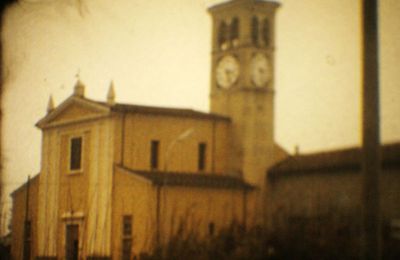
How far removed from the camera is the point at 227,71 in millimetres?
33438

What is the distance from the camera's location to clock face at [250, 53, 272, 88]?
105 feet

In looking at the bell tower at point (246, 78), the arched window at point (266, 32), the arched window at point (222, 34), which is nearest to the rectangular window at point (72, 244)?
the bell tower at point (246, 78)

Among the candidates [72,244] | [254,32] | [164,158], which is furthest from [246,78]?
[72,244]

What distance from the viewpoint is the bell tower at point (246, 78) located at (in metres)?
31.7

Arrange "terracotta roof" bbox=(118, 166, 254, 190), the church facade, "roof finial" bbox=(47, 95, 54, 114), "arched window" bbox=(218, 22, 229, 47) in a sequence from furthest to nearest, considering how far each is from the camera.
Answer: "arched window" bbox=(218, 22, 229, 47) < "roof finial" bbox=(47, 95, 54, 114) < "terracotta roof" bbox=(118, 166, 254, 190) < the church facade

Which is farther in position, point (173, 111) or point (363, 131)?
point (173, 111)

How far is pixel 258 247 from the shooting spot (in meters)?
7.45

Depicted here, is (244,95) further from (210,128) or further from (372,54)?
(372,54)

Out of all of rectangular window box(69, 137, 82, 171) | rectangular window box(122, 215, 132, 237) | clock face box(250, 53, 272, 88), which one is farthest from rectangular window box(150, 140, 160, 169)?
clock face box(250, 53, 272, 88)

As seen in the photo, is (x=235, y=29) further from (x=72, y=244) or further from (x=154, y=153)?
(x=72, y=244)

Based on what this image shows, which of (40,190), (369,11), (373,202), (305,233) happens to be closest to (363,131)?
(373,202)

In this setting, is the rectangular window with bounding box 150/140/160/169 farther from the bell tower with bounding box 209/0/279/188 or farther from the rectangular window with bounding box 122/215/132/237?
the rectangular window with bounding box 122/215/132/237

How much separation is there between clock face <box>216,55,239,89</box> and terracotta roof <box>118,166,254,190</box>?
5648 mm

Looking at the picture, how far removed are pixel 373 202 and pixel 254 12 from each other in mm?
26239
